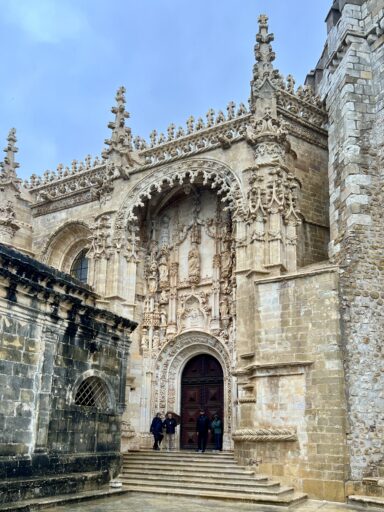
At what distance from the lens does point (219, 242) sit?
708 inches

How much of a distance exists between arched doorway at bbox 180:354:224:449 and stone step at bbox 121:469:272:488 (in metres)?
3.44

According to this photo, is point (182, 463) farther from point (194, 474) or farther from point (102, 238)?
point (102, 238)

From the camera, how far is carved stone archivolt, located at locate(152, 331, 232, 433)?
17.5 m

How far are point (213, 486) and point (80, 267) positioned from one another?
11.4 meters

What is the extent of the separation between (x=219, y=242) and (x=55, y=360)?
829 centimetres

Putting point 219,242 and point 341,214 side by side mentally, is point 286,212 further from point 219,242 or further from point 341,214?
point 219,242

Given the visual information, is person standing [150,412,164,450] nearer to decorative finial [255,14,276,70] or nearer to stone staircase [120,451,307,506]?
stone staircase [120,451,307,506]

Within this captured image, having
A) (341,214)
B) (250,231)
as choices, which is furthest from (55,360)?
(341,214)

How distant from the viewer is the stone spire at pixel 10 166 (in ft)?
72.5

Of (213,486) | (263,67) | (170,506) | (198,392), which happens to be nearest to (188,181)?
(263,67)

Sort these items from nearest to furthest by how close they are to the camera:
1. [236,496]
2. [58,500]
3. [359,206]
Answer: [58,500]
[236,496]
[359,206]

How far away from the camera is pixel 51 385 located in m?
10.6

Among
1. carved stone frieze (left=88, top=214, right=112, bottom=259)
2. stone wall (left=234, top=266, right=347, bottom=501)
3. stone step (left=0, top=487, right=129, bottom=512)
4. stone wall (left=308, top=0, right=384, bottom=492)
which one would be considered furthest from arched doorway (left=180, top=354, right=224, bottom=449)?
stone wall (left=308, top=0, right=384, bottom=492)

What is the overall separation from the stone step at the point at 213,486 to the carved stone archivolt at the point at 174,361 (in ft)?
13.7
